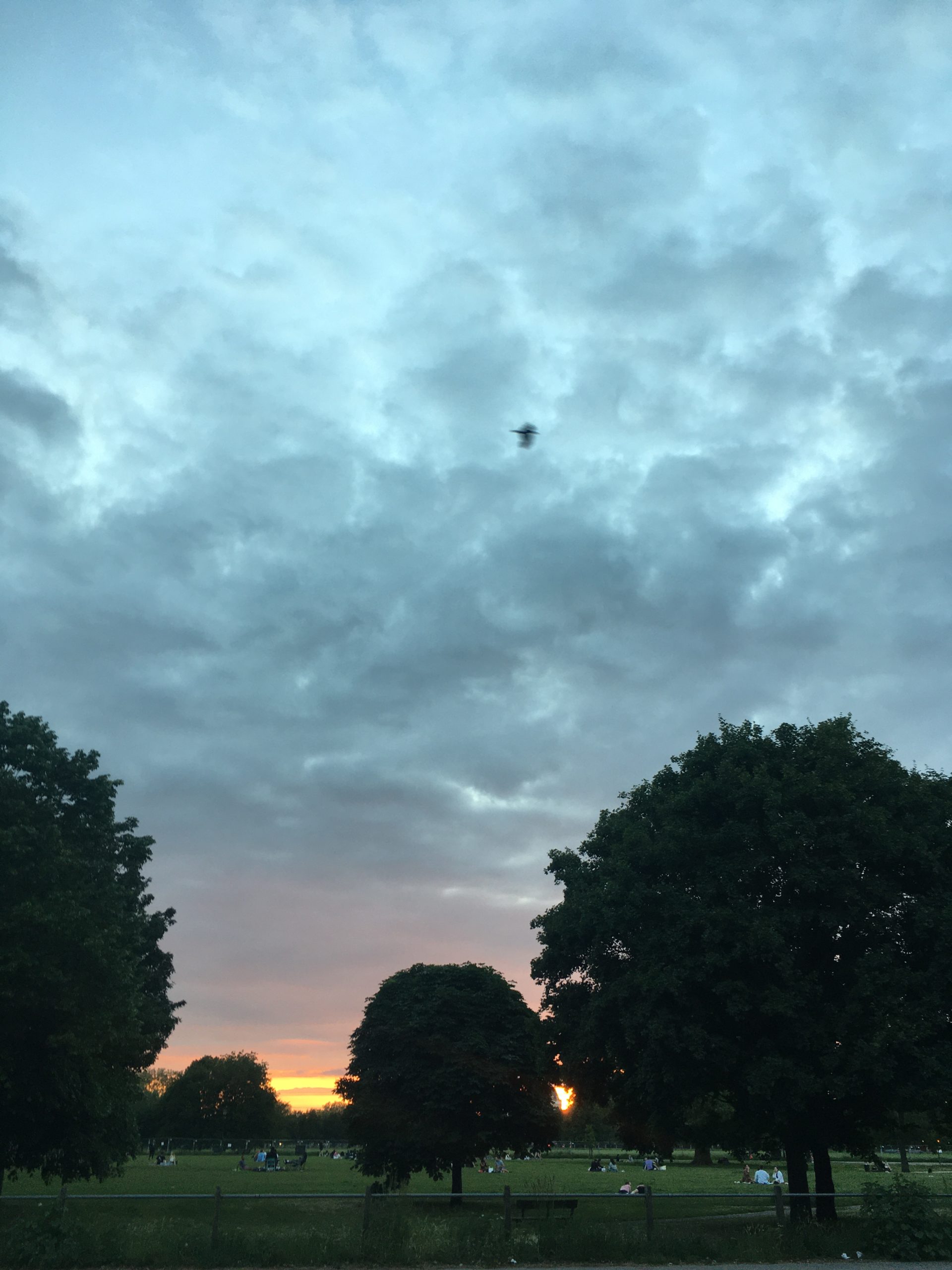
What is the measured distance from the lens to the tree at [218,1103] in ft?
474

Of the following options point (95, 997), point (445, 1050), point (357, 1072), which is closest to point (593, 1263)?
point (95, 997)

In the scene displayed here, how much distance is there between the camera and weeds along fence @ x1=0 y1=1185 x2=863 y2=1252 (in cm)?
2052

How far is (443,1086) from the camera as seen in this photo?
1847 inches

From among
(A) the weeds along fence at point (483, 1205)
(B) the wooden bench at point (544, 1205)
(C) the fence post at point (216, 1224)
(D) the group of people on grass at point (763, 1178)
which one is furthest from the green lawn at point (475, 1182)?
(C) the fence post at point (216, 1224)

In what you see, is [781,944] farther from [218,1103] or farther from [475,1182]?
[218,1103]

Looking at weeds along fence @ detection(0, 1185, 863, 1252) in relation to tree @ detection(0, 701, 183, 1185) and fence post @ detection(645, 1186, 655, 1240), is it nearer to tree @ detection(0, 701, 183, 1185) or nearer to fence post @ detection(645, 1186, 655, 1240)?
fence post @ detection(645, 1186, 655, 1240)

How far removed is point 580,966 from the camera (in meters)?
34.5

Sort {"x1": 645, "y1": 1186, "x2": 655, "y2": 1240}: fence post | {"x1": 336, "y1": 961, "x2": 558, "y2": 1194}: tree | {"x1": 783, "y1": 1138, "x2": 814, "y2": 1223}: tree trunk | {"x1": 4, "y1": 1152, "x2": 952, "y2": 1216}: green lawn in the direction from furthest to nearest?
{"x1": 4, "y1": 1152, "x2": 952, "y2": 1216}: green lawn → {"x1": 336, "y1": 961, "x2": 558, "y2": 1194}: tree → {"x1": 783, "y1": 1138, "x2": 814, "y2": 1223}: tree trunk → {"x1": 645, "y1": 1186, "x2": 655, "y2": 1240}: fence post

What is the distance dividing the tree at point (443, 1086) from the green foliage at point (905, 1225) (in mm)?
24978

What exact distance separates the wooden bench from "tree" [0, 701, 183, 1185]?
49.0 feet

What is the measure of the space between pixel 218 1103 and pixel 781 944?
469ft

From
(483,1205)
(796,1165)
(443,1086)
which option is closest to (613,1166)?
(483,1205)

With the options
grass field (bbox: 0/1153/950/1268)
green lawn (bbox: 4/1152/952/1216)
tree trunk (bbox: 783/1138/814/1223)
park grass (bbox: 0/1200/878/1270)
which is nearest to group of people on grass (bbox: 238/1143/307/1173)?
green lawn (bbox: 4/1152/952/1216)

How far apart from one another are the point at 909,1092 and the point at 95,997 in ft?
84.0
